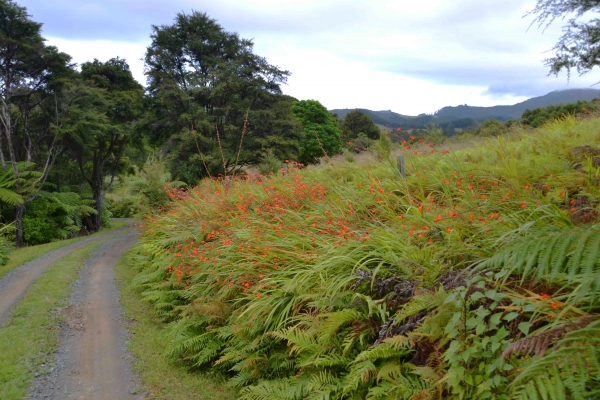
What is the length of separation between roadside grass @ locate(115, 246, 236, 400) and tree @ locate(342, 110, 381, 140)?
4312 cm

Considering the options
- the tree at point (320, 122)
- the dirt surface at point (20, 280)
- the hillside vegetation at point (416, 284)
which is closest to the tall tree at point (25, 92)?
the dirt surface at point (20, 280)

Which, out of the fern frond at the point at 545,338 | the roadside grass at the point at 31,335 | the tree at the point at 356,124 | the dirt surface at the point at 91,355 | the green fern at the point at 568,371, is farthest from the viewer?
the tree at the point at 356,124

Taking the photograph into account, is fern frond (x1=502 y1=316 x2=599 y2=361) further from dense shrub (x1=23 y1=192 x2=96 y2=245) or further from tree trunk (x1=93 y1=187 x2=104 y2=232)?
tree trunk (x1=93 y1=187 x2=104 y2=232)

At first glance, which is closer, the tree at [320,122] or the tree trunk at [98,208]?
the tree trunk at [98,208]

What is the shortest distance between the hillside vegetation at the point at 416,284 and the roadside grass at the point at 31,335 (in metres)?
1.68

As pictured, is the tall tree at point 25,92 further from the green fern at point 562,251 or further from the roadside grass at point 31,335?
the green fern at point 562,251

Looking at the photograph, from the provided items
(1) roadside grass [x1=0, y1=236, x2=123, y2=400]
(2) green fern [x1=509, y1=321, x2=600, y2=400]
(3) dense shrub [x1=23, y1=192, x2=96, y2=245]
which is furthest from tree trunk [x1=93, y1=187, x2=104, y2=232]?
(2) green fern [x1=509, y1=321, x2=600, y2=400]

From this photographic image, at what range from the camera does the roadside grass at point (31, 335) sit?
4982mm

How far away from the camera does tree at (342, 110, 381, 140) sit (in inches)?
1914

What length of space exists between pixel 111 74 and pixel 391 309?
A: 86.3 ft

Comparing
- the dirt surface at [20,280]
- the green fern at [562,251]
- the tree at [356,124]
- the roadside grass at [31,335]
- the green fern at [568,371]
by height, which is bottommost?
the dirt surface at [20,280]

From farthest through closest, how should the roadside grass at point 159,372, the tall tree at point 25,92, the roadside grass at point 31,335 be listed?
the tall tree at point 25,92, the roadside grass at point 31,335, the roadside grass at point 159,372

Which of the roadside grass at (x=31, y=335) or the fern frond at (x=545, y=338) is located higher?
the fern frond at (x=545, y=338)

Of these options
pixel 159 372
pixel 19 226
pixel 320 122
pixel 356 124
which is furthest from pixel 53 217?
pixel 356 124
